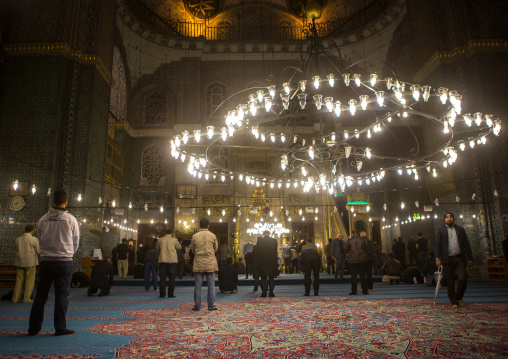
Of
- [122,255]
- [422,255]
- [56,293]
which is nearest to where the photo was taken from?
[56,293]

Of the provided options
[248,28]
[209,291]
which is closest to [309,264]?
→ [209,291]

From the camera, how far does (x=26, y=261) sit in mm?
5910

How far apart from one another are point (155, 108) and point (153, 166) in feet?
9.33

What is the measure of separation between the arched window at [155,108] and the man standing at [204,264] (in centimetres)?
1334

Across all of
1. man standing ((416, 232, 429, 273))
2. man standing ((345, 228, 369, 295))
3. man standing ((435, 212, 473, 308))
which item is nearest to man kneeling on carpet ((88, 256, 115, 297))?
man standing ((345, 228, 369, 295))

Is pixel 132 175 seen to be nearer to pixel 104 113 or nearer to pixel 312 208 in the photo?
pixel 104 113

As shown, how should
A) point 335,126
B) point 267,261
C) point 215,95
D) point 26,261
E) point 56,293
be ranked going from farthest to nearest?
1. point 215,95
2. point 335,126
3. point 267,261
4. point 26,261
5. point 56,293

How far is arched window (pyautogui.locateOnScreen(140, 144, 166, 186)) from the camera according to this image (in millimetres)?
17016

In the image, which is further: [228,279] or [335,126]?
[335,126]

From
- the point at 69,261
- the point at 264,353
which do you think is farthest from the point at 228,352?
the point at 69,261

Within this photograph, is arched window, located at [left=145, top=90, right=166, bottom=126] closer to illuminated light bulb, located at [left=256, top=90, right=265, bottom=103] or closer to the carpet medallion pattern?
illuminated light bulb, located at [left=256, top=90, right=265, bottom=103]

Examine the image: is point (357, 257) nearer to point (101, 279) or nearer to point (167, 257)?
point (167, 257)

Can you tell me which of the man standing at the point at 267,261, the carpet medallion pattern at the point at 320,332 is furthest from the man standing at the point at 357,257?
the carpet medallion pattern at the point at 320,332

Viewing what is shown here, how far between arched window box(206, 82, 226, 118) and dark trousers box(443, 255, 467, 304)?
14525 millimetres
